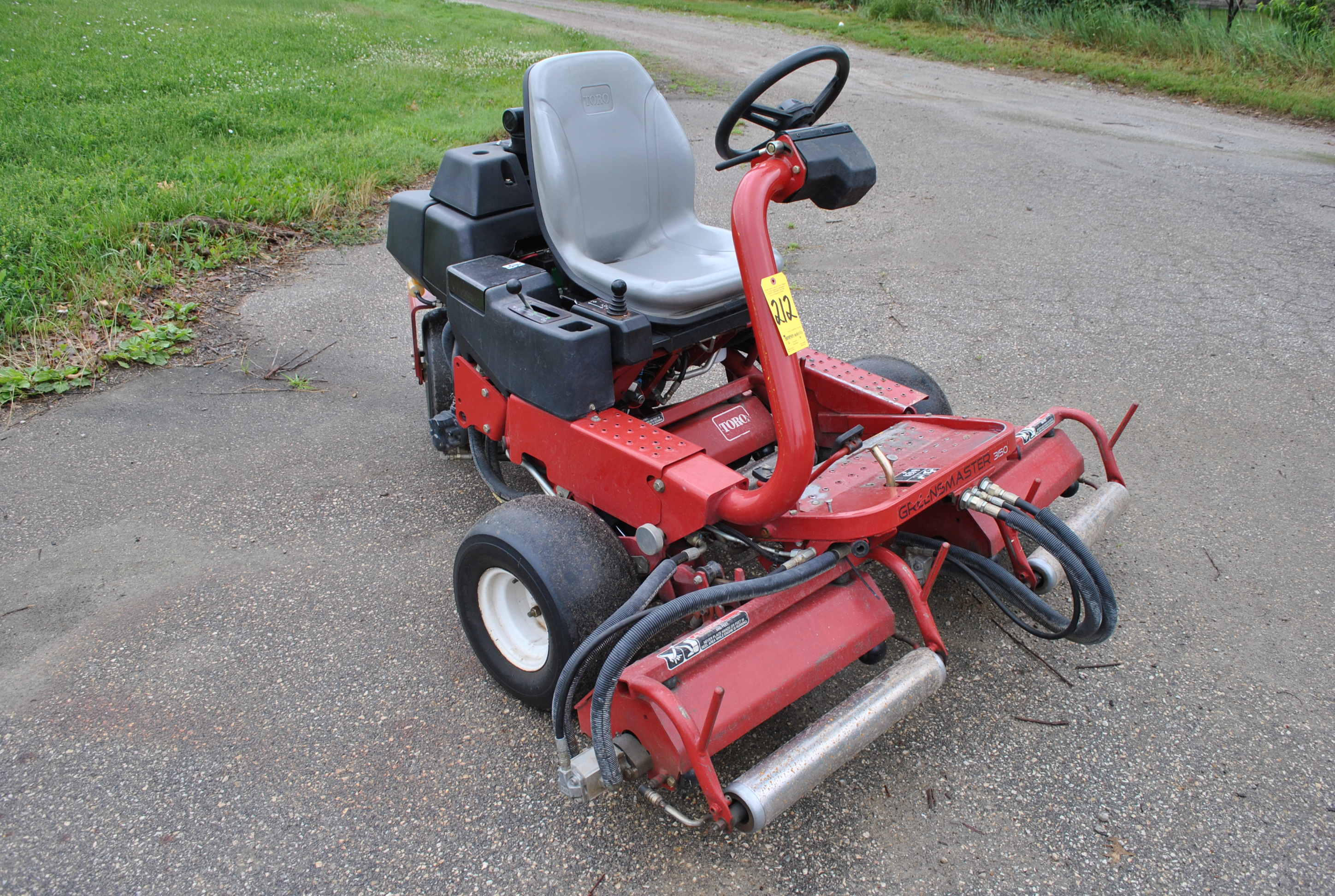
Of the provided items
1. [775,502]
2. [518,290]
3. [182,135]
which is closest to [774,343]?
[775,502]

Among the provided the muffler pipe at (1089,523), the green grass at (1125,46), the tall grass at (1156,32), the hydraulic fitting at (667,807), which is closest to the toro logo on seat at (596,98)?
the muffler pipe at (1089,523)

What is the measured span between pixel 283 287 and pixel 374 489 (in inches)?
87.3

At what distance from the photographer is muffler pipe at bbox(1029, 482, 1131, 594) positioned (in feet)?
7.95

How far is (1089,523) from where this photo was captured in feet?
8.39

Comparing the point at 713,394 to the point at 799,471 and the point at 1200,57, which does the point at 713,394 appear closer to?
the point at 799,471

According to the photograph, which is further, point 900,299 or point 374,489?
point 900,299

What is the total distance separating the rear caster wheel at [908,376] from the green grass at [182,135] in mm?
3402

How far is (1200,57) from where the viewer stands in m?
9.79

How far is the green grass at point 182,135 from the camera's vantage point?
15.0ft

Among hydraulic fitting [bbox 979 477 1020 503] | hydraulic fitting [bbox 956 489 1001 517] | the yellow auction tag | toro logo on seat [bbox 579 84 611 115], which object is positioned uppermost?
toro logo on seat [bbox 579 84 611 115]

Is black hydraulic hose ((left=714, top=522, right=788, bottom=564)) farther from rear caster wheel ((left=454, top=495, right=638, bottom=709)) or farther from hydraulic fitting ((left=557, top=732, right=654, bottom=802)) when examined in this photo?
hydraulic fitting ((left=557, top=732, right=654, bottom=802))

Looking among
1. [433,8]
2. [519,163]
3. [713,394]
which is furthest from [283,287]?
[433,8]

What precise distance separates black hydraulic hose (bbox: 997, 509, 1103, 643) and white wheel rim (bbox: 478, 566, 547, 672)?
4.16ft

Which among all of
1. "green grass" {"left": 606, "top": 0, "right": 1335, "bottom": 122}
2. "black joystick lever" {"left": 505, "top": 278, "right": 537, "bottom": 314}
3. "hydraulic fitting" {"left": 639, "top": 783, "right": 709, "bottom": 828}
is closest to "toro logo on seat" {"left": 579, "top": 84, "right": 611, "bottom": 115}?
"black joystick lever" {"left": 505, "top": 278, "right": 537, "bottom": 314}
